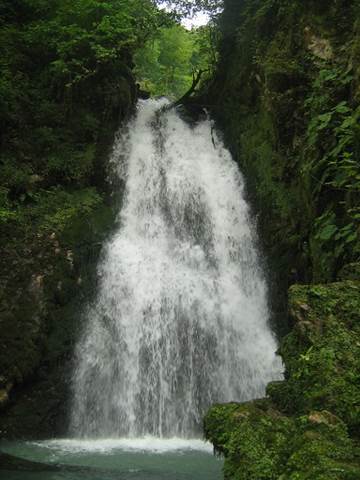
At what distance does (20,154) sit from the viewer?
1167cm

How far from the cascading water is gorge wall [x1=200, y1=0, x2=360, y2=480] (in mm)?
842

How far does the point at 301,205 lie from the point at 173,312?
360 cm

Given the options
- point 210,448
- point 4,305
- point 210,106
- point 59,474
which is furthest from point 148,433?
point 210,106

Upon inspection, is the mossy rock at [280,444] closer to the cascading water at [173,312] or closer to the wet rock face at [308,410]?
the wet rock face at [308,410]

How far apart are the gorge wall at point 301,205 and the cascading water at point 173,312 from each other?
0.84m

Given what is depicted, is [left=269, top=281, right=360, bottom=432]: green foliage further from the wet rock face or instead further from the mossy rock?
the mossy rock

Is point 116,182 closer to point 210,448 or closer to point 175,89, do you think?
point 210,448

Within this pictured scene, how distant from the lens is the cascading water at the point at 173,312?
8562 mm

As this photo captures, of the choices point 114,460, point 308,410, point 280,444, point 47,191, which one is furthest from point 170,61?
point 280,444

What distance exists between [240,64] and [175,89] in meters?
11.4

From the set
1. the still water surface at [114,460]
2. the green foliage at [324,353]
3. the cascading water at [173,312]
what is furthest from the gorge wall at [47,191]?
the green foliage at [324,353]

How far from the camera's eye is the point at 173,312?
31.9ft

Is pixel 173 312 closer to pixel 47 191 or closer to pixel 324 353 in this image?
pixel 47 191

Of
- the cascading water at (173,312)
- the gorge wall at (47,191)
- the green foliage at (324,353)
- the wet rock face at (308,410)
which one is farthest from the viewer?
the gorge wall at (47,191)
